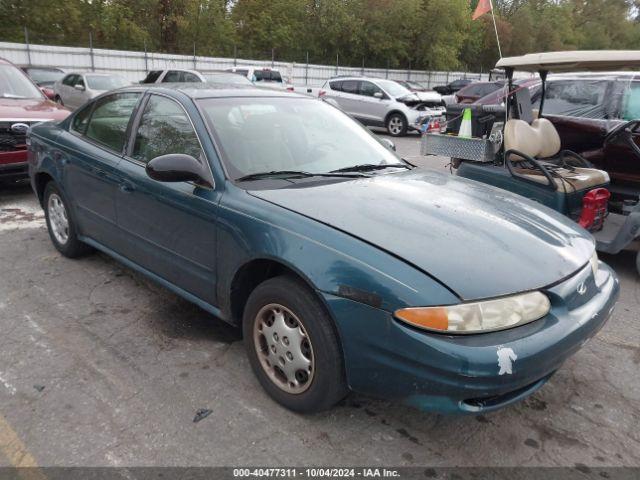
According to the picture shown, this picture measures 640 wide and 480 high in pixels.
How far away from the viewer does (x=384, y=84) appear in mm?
15914

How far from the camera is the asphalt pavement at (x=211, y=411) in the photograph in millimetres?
2422

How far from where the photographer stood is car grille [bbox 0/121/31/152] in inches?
246

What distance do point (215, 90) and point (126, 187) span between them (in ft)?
2.92

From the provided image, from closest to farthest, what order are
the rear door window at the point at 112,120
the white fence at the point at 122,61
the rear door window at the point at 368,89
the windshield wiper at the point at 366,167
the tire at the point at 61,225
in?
the windshield wiper at the point at 366,167 → the rear door window at the point at 112,120 → the tire at the point at 61,225 → the rear door window at the point at 368,89 → the white fence at the point at 122,61

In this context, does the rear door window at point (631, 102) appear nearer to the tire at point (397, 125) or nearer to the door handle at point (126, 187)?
the door handle at point (126, 187)

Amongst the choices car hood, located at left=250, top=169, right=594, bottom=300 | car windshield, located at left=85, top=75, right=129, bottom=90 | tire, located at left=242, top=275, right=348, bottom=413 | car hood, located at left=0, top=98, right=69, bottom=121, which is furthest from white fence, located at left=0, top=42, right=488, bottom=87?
tire, located at left=242, top=275, right=348, bottom=413

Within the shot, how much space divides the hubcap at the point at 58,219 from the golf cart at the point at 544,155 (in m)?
3.78

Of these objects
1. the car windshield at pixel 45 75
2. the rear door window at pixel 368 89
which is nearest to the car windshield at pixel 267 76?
the rear door window at pixel 368 89

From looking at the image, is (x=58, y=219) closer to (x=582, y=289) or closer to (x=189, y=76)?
(x=582, y=289)

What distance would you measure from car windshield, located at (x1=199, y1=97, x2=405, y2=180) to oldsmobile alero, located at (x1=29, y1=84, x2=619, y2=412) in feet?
0.04

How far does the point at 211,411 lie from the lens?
2707 mm

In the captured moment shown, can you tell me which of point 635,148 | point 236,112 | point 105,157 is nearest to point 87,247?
point 105,157

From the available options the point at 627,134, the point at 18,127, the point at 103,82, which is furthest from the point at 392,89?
the point at 18,127

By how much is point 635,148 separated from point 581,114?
1140 mm
